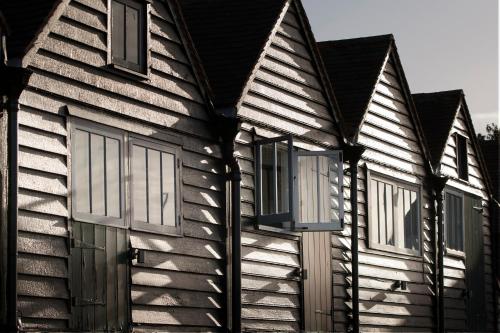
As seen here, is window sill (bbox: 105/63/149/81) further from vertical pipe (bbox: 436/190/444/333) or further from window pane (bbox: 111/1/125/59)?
vertical pipe (bbox: 436/190/444/333)

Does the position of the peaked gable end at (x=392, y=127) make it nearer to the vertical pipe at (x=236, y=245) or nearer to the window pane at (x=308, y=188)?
the window pane at (x=308, y=188)

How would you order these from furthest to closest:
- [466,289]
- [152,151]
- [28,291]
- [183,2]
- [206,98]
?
[466,289], [183,2], [206,98], [152,151], [28,291]

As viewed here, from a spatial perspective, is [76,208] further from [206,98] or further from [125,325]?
[206,98]

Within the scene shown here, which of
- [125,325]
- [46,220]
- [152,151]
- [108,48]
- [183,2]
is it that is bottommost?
[125,325]

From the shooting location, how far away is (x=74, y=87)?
54.6 feet

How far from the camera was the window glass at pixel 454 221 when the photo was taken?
96.5 ft

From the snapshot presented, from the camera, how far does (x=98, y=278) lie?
1667 cm

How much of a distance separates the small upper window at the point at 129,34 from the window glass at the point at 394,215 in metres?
8.53

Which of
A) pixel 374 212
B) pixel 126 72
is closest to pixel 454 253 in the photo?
pixel 374 212

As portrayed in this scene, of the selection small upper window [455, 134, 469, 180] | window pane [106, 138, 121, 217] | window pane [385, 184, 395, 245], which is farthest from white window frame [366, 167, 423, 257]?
window pane [106, 138, 121, 217]

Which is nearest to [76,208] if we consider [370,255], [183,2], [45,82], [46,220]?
[46,220]

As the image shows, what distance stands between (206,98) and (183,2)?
4215 mm

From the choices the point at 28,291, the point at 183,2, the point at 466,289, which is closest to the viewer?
the point at 28,291

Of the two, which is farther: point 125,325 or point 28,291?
point 125,325
